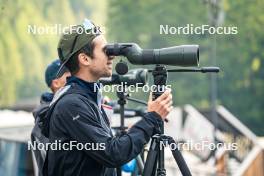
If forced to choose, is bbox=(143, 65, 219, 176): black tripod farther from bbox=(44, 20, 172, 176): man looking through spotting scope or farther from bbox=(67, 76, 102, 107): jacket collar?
bbox=(67, 76, 102, 107): jacket collar

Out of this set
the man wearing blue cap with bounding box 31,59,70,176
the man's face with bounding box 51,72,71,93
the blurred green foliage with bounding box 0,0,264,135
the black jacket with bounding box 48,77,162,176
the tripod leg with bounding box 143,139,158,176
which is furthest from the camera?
the blurred green foliage with bounding box 0,0,264,135

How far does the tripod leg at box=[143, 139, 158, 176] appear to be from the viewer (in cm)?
281

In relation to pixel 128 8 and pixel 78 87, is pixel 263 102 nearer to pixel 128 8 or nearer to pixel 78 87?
pixel 128 8

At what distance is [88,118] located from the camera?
2.71 m

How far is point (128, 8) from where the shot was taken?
110ft

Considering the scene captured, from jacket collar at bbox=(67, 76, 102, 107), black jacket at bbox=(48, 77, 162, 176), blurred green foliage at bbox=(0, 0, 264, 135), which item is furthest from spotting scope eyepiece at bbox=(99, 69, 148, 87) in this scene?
blurred green foliage at bbox=(0, 0, 264, 135)

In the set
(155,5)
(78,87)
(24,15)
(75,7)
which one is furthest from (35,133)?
(155,5)

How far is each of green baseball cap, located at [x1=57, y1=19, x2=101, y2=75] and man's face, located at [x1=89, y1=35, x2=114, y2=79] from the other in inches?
1.6

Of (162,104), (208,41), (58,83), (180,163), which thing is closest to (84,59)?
(162,104)

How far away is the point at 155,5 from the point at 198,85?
485cm

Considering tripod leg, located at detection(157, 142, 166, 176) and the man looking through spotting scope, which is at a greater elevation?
the man looking through spotting scope

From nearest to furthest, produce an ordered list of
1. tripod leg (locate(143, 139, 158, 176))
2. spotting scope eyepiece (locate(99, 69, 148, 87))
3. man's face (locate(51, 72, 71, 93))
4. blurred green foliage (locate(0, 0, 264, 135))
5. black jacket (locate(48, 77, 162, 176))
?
black jacket (locate(48, 77, 162, 176))
tripod leg (locate(143, 139, 158, 176))
spotting scope eyepiece (locate(99, 69, 148, 87))
man's face (locate(51, 72, 71, 93))
blurred green foliage (locate(0, 0, 264, 135))

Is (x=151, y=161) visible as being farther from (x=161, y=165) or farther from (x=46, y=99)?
(x=46, y=99)

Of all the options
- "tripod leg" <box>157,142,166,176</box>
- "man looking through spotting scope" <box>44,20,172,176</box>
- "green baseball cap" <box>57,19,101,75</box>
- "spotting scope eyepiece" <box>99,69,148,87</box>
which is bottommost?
"tripod leg" <box>157,142,166,176</box>
